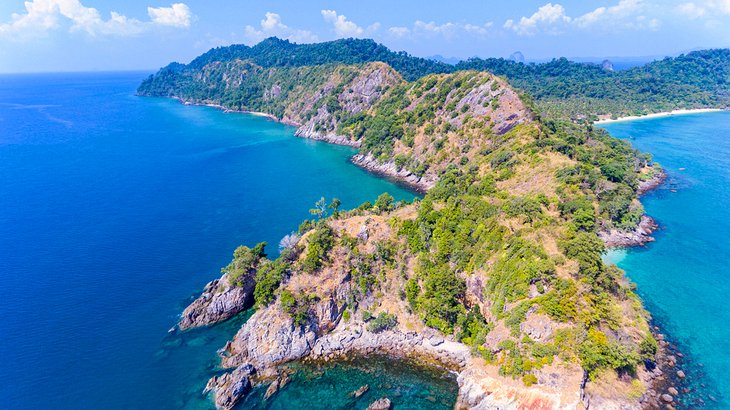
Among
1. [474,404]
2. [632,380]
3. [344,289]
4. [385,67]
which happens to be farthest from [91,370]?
[385,67]

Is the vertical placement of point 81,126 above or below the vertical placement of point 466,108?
below

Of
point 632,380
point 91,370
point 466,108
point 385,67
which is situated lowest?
point 91,370

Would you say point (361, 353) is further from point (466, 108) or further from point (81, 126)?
point (81, 126)

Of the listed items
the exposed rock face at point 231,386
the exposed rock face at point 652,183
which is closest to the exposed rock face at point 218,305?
the exposed rock face at point 231,386

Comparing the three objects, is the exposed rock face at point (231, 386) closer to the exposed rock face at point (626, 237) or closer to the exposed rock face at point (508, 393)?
the exposed rock face at point (508, 393)

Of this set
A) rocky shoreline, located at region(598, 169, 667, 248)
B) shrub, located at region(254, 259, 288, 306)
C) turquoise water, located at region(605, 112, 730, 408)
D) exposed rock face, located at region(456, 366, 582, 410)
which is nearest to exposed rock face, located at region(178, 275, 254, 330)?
shrub, located at region(254, 259, 288, 306)

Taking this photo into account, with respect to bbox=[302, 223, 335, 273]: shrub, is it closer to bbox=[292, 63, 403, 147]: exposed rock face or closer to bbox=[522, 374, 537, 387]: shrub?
bbox=[522, 374, 537, 387]: shrub

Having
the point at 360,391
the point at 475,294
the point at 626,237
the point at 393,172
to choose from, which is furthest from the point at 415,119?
the point at 360,391
